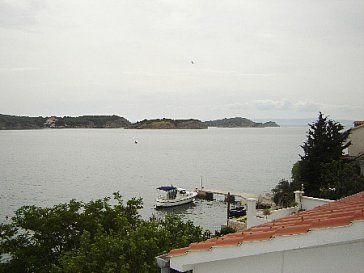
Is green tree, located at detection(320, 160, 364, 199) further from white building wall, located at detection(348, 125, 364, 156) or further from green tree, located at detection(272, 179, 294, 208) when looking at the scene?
white building wall, located at detection(348, 125, 364, 156)

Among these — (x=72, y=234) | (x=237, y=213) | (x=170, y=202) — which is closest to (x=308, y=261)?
(x=72, y=234)

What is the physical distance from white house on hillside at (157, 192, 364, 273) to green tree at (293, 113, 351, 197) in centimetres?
2707

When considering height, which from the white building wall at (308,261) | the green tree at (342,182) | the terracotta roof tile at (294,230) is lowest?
the green tree at (342,182)

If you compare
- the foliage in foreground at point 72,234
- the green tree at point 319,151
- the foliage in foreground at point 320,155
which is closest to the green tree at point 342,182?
the foliage in foreground at point 320,155

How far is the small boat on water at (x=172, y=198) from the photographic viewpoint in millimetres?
48844

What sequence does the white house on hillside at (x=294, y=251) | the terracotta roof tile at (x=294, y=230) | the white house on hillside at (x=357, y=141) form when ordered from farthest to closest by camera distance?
the white house on hillside at (x=357, y=141)
the terracotta roof tile at (x=294, y=230)
the white house on hillside at (x=294, y=251)

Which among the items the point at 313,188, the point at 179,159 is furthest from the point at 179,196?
the point at 179,159

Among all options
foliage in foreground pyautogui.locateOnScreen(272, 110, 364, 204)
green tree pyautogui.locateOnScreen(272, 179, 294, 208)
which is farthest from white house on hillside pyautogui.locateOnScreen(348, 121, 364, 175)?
green tree pyautogui.locateOnScreen(272, 179, 294, 208)

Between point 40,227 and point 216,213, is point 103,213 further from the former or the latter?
point 216,213

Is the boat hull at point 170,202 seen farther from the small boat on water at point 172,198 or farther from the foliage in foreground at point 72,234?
the foliage in foreground at point 72,234

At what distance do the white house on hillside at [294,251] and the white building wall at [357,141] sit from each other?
3394 centimetres

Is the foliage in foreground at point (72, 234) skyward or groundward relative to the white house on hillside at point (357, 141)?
groundward

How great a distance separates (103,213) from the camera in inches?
683

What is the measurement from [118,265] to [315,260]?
8146mm
